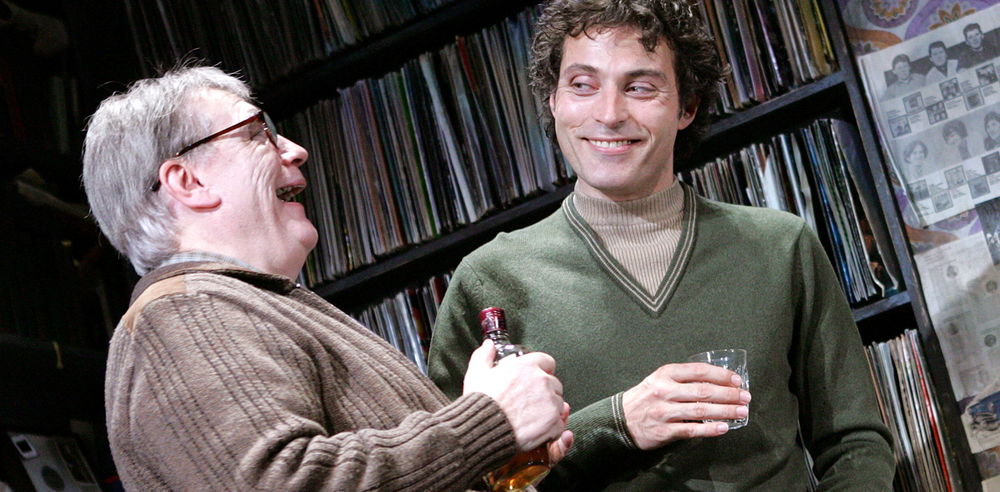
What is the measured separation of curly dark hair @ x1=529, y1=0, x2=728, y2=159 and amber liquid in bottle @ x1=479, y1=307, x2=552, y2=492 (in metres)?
0.69

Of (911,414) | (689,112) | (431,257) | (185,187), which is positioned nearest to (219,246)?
(185,187)

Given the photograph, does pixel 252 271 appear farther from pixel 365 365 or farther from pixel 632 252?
pixel 632 252

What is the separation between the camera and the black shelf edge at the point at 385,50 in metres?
2.39

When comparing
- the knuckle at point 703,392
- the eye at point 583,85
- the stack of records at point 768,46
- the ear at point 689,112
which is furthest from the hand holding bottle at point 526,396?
the stack of records at point 768,46

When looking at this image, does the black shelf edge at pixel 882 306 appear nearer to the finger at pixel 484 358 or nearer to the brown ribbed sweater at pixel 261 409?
the finger at pixel 484 358

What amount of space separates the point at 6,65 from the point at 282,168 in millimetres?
1461

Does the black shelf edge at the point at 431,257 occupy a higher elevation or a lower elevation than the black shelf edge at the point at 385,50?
lower

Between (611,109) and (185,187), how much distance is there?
738 millimetres

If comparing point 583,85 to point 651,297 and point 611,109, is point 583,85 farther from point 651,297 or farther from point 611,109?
point 651,297

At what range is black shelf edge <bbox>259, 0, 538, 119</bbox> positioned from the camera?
2389 millimetres

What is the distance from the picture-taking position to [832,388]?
5.43ft

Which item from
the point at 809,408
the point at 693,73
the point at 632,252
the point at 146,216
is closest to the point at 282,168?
the point at 146,216

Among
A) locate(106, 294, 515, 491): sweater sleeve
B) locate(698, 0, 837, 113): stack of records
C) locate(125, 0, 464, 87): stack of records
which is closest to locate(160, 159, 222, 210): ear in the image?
locate(106, 294, 515, 491): sweater sleeve

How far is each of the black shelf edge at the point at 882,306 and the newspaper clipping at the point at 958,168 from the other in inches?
2.2
